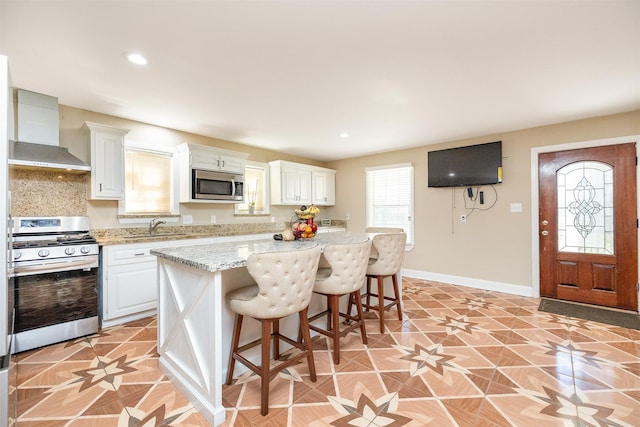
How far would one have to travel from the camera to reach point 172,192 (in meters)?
3.92

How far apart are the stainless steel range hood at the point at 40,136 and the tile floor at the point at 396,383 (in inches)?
65.0

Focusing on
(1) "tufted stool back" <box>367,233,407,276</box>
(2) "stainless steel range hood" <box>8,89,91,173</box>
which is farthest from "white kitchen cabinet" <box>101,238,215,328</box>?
(1) "tufted stool back" <box>367,233,407,276</box>

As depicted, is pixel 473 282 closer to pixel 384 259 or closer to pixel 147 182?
pixel 384 259

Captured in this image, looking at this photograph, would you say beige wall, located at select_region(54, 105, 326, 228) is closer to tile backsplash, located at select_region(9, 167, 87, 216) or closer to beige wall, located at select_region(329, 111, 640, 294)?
tile backsplash, located at select_region(9, 167, 87, 216)

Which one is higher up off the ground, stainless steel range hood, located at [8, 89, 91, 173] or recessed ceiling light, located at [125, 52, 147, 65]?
recessed ceiling light, located at [125, 52, 147, 65]

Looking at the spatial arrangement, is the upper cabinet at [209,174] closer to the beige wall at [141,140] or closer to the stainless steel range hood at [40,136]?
the beige wall at [141,140]

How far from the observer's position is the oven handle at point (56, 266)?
2.36 m

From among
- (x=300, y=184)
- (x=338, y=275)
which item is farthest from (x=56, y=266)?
(x=300, y=184)

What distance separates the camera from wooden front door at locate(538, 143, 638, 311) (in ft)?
10.9

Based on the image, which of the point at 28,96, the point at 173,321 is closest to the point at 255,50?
the point at 173,321

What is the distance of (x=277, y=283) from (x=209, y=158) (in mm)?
2960

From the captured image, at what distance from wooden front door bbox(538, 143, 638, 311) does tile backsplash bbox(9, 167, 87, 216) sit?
567 centimetres

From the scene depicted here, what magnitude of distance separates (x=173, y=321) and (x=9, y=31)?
2.15 meters

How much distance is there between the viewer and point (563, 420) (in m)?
1.62
